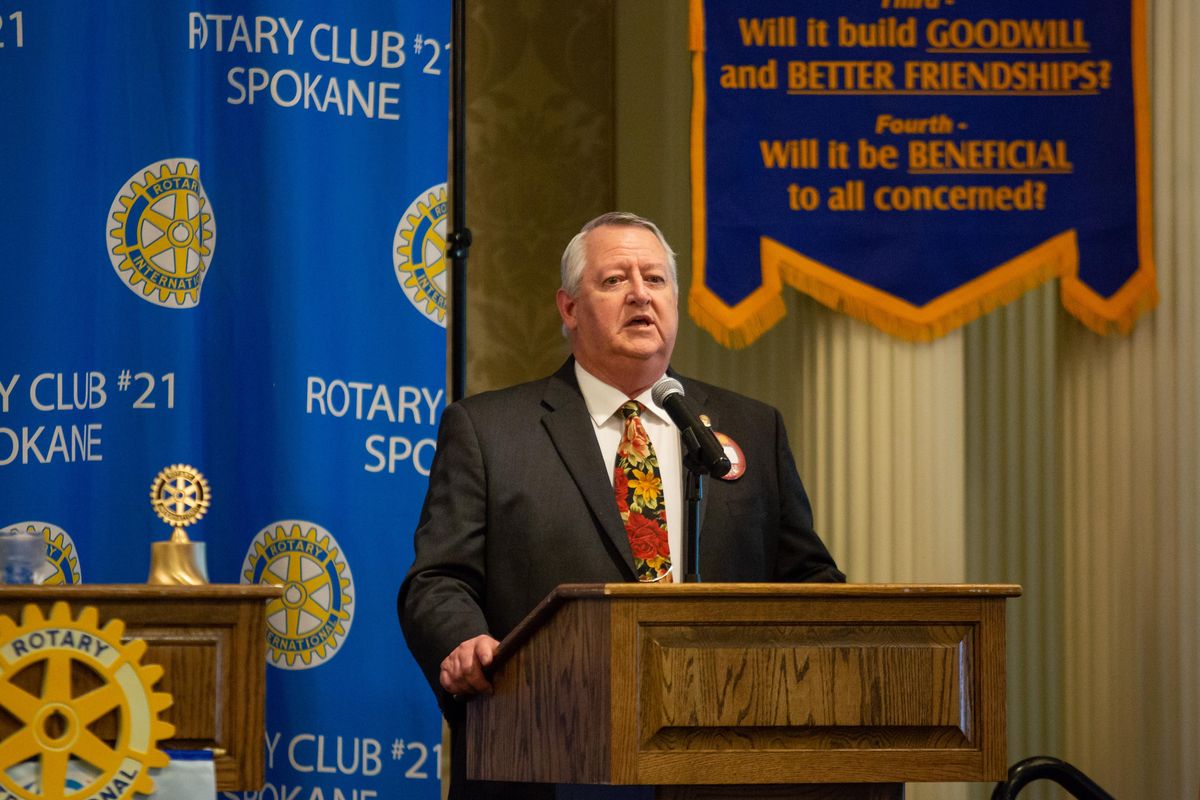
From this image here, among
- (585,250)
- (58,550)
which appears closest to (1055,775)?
(585,250)

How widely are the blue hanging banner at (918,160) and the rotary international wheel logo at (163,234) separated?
1.22m

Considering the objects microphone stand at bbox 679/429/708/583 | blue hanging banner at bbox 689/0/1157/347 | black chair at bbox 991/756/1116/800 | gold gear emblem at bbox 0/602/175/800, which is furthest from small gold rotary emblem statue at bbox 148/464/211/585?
black chair at bbox 991/756/1116/800

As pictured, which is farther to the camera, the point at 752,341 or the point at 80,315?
the point at 752,341

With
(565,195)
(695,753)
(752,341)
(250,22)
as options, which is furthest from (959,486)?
(695,753)

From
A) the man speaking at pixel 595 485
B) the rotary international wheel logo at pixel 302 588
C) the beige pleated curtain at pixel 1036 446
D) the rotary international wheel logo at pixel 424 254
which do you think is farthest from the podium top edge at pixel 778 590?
the beige pleated curtain at pixel 1036 446

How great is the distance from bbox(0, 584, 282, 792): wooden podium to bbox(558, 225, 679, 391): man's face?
0.79 metres

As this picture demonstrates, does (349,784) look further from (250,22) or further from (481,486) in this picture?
(250,22)

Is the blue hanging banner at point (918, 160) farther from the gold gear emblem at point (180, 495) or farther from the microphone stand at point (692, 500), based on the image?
the microphone stand at point (692, 500)

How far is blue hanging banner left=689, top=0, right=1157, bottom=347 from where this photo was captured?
4035 mm

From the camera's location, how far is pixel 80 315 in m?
3.54

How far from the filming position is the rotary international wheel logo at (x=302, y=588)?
11.4 feet

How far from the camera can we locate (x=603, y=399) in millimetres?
2775

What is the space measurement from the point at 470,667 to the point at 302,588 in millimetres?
1448

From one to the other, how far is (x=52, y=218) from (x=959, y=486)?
225 cm
